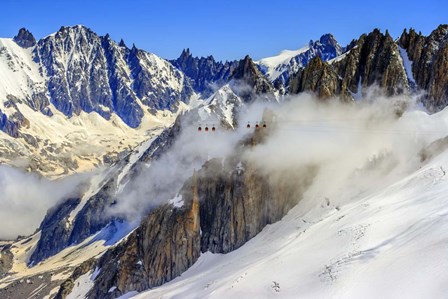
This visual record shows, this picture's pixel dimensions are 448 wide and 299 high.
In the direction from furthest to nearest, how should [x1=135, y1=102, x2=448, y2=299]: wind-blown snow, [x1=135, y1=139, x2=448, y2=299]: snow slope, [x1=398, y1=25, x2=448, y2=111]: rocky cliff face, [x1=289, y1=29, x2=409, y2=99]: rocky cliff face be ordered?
[x1=289, y1=29, x2=409, y2=99]: rocky cliff face, [x1=398, y1=25, x2=448, y2=111]: rocky cliff face, [x1=135, y1=102, x2=448, y2=299]: wind-blown snow, [x1=135, y1=139, x2=448, y2=299]: snow slope

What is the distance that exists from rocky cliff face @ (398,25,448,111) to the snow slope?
30.5 metres

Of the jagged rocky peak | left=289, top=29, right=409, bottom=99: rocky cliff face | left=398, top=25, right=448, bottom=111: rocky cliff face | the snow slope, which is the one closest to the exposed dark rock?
the snow slope

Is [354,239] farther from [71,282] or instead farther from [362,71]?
[71,282]

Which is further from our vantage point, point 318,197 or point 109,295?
point 109,295

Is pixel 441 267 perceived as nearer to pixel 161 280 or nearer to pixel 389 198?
pixel 389 198

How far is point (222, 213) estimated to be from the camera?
12950 cm

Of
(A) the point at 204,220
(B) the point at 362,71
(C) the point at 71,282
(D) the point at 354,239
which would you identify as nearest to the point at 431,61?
(B) the point at 362,71

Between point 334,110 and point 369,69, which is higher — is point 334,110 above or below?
below

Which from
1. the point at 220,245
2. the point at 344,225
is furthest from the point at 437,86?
the point at 220,245

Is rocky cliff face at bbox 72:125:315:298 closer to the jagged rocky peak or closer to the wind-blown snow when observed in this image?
the wind-blown snow

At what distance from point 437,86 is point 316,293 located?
245 feet

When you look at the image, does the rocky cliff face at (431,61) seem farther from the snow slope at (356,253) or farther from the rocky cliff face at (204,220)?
the rocky cliff face at (204,220)

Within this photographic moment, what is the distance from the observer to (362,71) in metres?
139

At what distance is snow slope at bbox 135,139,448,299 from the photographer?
58312mm
